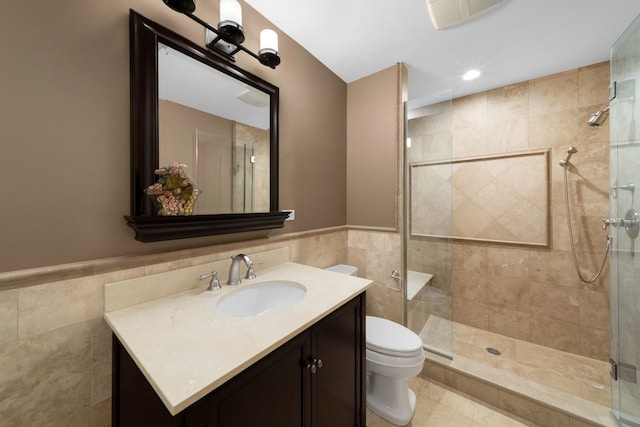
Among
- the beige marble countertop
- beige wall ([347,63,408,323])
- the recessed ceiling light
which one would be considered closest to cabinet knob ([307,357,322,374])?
the beige marble countertop

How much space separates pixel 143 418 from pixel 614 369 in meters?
2.37

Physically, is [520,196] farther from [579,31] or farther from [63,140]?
[63,140]

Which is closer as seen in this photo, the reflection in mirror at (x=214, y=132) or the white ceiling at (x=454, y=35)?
the reflection in mirror at (x=214, y=132)

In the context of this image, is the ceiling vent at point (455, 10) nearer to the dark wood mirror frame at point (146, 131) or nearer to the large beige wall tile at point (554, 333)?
the dark wood mirror frame at point (146, 131)

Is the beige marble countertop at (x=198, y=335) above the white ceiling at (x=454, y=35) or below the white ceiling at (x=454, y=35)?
below

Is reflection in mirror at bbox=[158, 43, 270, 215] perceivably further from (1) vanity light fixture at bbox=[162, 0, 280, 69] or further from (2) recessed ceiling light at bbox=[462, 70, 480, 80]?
(2) recessed ceiling light at bbox=[462, 70, 480, 80]

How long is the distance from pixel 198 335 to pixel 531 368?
2346 millimetres

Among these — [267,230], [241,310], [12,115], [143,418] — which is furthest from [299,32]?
[143,418]

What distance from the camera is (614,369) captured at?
1337 mm

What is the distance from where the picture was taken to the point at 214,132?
112 cm

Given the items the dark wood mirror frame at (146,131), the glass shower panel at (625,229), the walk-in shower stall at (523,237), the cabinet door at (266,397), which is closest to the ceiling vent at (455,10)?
the walk-in shower stall at (523,237)

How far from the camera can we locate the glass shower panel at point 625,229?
123 cm

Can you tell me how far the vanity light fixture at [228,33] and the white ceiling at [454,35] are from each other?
0.33 m

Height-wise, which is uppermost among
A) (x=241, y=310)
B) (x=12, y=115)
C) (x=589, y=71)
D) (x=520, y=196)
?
(x=589, y=71)
